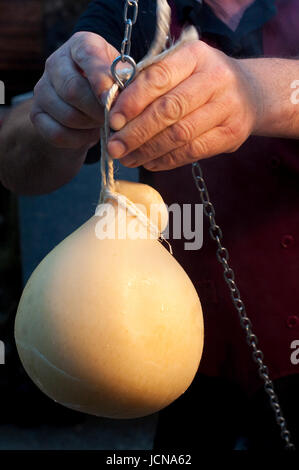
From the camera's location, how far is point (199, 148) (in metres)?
0.74

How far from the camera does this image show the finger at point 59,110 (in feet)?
2.65

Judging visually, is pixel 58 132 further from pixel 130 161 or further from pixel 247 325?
pixel 247 325

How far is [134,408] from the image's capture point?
0.77m

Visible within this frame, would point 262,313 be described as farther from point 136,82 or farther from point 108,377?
point 136,82

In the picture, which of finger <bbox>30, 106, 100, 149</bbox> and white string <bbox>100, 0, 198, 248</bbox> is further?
finger <bbox>30, 106, 100, 149</bbox>

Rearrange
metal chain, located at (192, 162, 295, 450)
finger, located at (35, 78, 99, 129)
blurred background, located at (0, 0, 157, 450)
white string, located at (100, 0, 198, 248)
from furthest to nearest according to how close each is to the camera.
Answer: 1. blurred background, located at (0, 0, 157, 450)
2. metal chain, located at (192, 162, 295, 450)
3. finger, located at (35, 78, 99, 129)
4. white string, located at (100, 0, 198, 248)

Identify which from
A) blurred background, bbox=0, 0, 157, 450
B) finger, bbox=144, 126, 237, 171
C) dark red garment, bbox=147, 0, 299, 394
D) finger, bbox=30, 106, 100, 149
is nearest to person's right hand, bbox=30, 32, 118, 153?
finger, bbox=30, 106, 100, 149

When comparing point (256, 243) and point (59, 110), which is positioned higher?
point (59, 110)

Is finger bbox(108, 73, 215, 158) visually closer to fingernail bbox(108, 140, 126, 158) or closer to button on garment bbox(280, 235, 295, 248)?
fingernail bbox(108, 140, 126, 158)

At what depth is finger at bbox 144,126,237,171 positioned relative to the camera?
736 mm

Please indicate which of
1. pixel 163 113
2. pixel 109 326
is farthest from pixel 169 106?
pixel 109 326

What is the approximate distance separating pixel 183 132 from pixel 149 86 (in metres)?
0.07

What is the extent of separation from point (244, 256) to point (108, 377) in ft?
1.42
